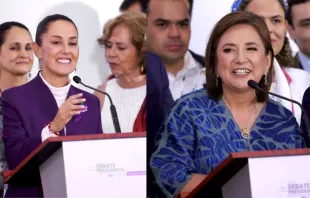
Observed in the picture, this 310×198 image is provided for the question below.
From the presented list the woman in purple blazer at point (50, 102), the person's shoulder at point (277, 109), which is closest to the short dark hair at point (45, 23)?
the woman in purple blazer at point (50, 102)

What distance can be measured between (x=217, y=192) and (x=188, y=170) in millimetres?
435

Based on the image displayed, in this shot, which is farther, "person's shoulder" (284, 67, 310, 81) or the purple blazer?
"person's shoulder" (284, 67, 310, 81)

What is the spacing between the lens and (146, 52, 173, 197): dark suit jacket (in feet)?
12.3

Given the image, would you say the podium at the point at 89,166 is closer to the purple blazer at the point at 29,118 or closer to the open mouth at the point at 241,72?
the purple blazer at the point at 29,118

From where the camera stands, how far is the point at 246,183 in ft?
8.14

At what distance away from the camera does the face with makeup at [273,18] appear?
3711 mm

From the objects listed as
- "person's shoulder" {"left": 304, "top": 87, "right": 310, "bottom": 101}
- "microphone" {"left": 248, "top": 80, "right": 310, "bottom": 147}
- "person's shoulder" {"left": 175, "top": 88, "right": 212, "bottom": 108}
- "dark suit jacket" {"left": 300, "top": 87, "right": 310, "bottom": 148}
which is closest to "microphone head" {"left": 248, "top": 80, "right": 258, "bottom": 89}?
"microphone" {"left": 248, "top": 80, "right": 310, "bottom": 147}

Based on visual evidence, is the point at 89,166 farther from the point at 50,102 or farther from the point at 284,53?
the point at 284,53

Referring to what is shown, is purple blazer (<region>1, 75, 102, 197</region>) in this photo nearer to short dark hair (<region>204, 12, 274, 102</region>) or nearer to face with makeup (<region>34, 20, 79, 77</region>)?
face with makeup (<region>34, 20, 79, 77</region>)

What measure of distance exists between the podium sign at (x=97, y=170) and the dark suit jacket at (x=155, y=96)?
739mm

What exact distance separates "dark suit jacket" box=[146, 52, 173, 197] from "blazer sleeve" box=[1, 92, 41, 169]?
0.73 metres

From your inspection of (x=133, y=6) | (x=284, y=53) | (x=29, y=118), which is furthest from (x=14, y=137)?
(x=284, y=53)

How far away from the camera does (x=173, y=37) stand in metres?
3.82

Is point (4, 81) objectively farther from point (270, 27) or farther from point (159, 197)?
point (270, 27)
